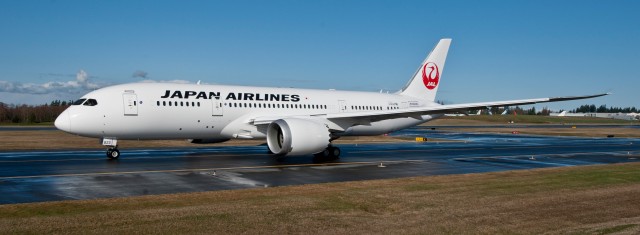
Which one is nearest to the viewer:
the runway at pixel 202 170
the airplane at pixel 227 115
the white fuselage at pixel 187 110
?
the runway at pixel 202 170

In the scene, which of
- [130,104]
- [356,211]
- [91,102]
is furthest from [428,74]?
[356,211]

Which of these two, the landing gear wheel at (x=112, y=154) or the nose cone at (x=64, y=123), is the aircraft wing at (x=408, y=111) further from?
the nose cone at (x=64, y=123)

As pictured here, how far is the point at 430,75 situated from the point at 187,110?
17125 millimetres

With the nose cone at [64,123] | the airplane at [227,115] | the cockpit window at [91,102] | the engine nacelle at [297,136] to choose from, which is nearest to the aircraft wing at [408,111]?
the airplane at [227,115]

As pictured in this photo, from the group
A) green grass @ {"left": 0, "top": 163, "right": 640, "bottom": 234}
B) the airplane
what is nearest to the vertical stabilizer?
the airplane

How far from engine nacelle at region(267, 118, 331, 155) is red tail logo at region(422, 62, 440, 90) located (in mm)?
13263

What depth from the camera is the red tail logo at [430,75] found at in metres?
36.0

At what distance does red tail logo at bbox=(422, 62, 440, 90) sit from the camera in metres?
36.0

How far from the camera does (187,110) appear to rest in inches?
1007

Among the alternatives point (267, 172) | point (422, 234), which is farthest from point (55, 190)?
point (422, 234)

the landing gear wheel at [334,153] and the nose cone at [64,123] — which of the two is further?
the landing gear wheel at [334,153]

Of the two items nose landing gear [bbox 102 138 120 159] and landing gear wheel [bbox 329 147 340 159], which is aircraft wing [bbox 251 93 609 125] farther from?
nose landing gear [bbox 102 138 120 159]

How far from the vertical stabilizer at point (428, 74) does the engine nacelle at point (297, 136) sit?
42.1 ft

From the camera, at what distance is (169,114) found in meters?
25.1
